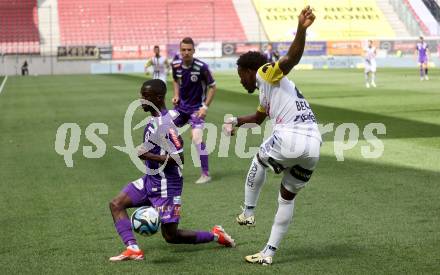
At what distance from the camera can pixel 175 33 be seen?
2788 inches

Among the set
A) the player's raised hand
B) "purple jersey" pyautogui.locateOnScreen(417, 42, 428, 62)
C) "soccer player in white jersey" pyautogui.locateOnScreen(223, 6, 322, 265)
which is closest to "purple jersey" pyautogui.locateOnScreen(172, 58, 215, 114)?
"soccer player in white jersey" pyautogui.locateOnScreen(223, 6, 322, 265)

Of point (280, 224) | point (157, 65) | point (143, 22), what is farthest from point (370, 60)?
point (143, 22)

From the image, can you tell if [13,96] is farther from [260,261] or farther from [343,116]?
[260,261]

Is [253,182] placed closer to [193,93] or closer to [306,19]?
[306,19]

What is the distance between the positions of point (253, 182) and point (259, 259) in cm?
70

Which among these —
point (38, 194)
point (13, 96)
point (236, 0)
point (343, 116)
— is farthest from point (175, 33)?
point (38, 194)

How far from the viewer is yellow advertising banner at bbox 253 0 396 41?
72438 mm

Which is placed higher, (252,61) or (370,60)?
(252,61)

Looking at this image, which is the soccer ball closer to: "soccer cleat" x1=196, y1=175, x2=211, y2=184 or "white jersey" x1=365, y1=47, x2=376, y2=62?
"soccer cleat" x1=196, y1=175, x2=211, y2=184

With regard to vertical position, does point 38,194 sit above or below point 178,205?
below

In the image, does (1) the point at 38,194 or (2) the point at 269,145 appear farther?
(1) the point at 38,194

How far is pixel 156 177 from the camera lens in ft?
24.9

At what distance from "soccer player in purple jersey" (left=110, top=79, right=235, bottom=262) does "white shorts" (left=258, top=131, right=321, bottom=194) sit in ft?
2.80

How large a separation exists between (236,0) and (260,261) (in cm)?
6941
